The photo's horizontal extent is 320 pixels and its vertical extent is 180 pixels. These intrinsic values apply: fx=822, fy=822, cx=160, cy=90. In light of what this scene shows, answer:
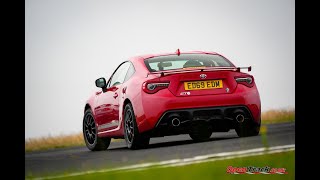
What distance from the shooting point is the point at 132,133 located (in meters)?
11.0

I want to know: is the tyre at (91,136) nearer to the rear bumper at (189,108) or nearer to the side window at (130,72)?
the side window at (130,72)

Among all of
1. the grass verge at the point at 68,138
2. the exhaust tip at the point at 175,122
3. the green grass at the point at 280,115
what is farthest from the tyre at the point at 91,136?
the green grass at the point at 280,115

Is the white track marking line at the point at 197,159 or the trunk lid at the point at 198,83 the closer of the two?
the white track marking line at the point at 197,159

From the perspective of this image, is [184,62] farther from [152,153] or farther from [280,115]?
[280,115]

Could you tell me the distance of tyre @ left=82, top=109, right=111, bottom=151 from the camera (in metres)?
12.5

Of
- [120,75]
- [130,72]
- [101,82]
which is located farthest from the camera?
[101,82]

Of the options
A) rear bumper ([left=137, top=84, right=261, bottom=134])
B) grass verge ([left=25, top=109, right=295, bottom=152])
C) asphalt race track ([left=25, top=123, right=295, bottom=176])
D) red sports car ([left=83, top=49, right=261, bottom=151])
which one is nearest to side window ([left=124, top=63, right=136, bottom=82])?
red sports car ([left=83, top=49, right=261, bottom=151])

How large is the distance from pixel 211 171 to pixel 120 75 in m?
2.50

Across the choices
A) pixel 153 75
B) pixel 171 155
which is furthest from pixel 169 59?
pixel 171 155

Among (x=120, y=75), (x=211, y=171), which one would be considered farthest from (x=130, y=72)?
(x=211, y=171)

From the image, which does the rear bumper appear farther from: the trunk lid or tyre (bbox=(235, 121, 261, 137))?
tyre (bbox=(235, 121, 261, 137))

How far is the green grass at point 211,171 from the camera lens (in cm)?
997

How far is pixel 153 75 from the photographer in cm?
1078
